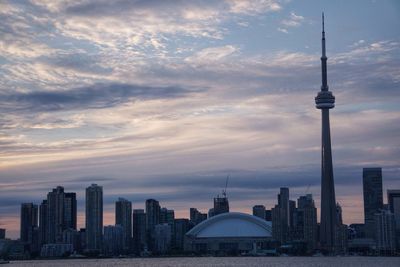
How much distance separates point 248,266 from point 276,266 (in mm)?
6071

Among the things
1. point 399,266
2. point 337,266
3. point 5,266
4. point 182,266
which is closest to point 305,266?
point 337,266

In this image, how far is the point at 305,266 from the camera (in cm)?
13925

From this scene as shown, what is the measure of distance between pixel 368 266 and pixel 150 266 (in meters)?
46.1

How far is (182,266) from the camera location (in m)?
153

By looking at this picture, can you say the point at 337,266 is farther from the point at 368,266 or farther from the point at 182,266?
the point at 182,266

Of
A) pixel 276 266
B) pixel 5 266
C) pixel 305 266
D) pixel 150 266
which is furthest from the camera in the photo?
pixel 5 266

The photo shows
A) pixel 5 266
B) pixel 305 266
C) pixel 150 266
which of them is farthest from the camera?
pixel 5 266

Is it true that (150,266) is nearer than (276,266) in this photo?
No

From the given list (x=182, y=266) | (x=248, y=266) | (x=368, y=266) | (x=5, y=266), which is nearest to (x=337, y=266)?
(x=368, y=266)

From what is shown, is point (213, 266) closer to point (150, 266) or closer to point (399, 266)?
point (150, 266)

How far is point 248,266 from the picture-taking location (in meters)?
146

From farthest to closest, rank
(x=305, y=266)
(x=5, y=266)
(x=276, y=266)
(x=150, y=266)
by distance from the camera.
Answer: (x=5, y=266) → (x=150, y=266) → (x=276, y=266) → (x=305, y=266)

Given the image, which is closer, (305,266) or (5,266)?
(305,266)

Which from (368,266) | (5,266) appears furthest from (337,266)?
(5,266)
